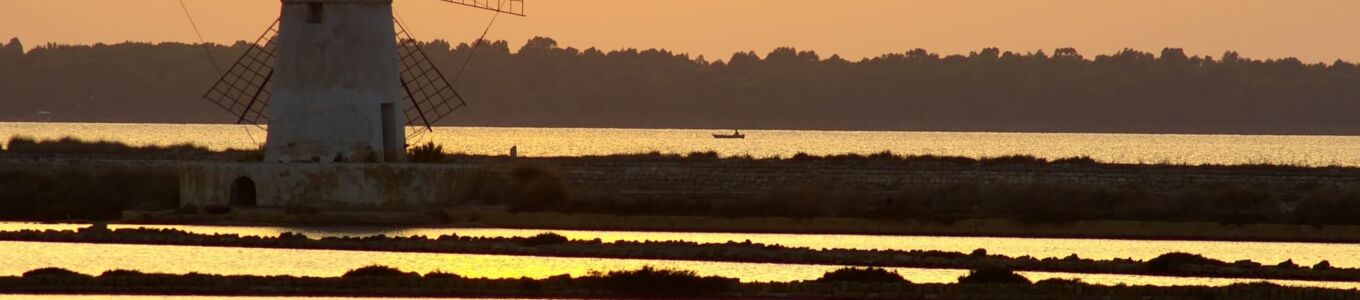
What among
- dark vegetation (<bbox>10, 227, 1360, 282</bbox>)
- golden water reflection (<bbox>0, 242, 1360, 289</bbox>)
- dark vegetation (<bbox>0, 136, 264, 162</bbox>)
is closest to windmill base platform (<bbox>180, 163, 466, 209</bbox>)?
dark vegetation (<bbox>10, 227, 1360, 282</bbox>)

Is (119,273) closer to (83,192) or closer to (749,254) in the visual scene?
(749,254)

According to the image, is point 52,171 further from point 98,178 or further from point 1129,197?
point 1129,197

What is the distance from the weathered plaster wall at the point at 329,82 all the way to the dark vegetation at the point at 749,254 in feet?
20.8

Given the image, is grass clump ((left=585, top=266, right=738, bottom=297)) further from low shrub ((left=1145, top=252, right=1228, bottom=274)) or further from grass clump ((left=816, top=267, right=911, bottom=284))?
low shrub ((left=1145, top=252, right=1228, bottom=274))

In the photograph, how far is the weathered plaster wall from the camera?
4250 cm

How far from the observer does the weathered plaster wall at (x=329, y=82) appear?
1673 inches

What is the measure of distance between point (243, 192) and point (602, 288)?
1929cm

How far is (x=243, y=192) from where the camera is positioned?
144 ft

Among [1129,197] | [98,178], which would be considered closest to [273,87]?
[98,178]

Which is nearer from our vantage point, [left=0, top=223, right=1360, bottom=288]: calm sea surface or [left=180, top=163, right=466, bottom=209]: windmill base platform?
[left=0, top=223, right=1360, bottom=288]: calm sea surface

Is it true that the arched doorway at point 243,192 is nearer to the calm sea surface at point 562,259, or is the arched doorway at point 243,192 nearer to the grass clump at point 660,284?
the calm sea surface at point 562,259

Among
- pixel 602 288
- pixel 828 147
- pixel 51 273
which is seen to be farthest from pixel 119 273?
pixel 828 147

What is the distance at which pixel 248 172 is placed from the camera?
4319 centimetres

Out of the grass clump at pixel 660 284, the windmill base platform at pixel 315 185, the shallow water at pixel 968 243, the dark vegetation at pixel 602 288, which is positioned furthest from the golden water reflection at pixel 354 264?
the windmill base platform at pixel 315 185
